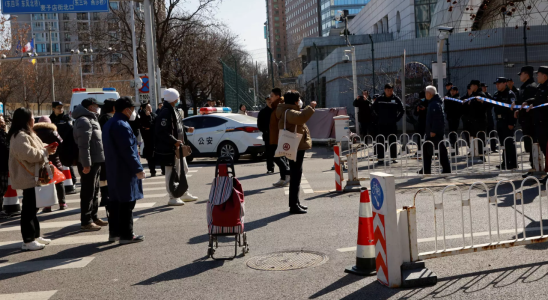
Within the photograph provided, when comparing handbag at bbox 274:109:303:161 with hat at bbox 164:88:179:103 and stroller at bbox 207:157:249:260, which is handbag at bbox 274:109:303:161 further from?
stroller at bbox 207:157:249:260

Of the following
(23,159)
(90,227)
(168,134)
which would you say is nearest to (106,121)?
(168,134)

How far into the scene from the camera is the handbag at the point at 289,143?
9000 millimetres

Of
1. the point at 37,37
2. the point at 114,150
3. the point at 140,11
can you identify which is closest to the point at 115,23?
the point at 140,11

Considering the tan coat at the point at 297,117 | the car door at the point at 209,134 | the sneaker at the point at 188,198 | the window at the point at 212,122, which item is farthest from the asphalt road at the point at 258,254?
the window at the point at 212,122

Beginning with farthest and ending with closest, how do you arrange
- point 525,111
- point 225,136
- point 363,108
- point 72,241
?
point 225,136 → point 363,108 → point 525,111 → point 72,241

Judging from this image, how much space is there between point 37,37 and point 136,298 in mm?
162188

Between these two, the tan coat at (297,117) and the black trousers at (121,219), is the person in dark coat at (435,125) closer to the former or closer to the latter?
the tan coat at (297,117)

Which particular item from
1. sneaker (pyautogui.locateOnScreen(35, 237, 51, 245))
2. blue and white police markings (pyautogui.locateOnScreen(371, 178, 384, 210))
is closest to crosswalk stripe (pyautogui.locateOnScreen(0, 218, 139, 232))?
sneaker (pyautogui.locateOnScreen(35, 237, 51, 245))

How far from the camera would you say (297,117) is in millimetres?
8977

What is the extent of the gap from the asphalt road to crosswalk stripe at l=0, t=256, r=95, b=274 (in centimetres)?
1

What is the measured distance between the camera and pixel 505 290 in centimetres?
509

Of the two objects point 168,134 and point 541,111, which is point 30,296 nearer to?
point 168,134

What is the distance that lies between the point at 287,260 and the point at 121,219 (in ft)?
8.17

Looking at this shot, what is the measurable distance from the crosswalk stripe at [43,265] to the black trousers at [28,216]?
0.58 m
